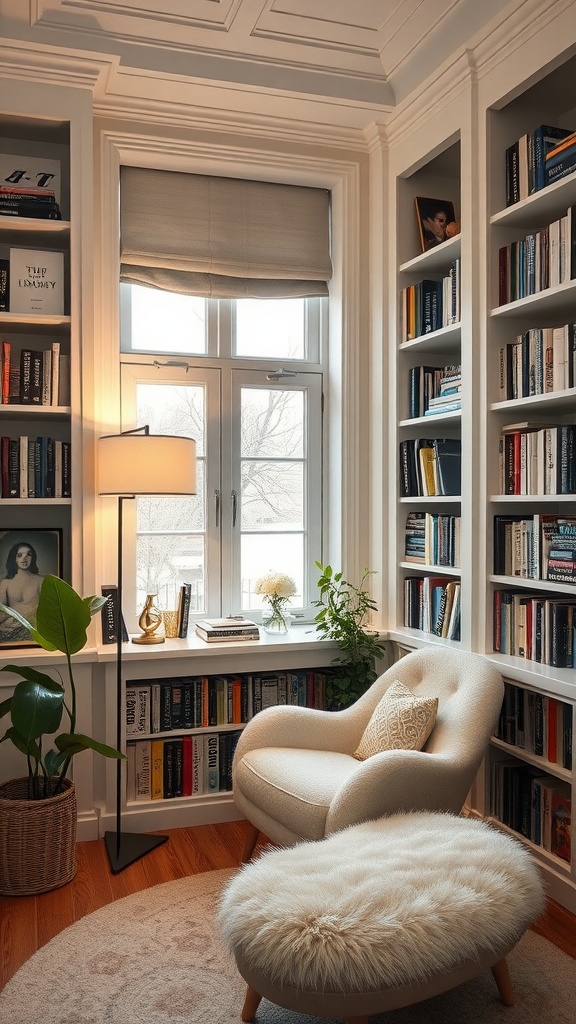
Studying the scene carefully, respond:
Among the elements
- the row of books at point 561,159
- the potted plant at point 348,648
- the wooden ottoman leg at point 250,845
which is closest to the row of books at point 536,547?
the potted plant at point 348,648

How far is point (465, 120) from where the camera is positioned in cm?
294

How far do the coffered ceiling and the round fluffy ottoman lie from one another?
102 inches

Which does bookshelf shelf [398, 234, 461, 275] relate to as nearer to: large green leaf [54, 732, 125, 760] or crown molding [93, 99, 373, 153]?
crown molding [93, 99, 373, 153]

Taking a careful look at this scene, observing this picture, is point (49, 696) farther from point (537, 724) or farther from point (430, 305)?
point (430, 305)

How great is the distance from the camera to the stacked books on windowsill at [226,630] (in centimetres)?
329

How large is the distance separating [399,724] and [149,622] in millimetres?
1182

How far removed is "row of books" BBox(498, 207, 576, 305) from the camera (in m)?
2.52

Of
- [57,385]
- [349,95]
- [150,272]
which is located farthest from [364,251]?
[57,385]

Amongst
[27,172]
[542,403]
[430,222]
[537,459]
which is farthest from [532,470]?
[27,172]

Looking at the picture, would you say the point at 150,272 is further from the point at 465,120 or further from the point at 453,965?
the point at 453,965

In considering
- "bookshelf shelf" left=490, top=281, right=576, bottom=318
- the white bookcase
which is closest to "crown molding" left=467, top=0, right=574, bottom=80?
the white bookcase

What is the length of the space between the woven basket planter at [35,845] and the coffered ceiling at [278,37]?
2646 mm

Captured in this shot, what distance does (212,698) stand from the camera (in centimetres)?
329

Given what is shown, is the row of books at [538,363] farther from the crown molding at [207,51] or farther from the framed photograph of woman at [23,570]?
the framed photograph of woman at [23,570]
